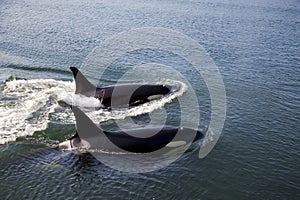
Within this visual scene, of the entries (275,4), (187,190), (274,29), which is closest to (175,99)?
(187,190)

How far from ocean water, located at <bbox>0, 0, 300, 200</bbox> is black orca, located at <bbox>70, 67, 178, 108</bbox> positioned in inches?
31.5

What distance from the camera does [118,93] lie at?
21312 mm

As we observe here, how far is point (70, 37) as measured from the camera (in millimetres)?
36594

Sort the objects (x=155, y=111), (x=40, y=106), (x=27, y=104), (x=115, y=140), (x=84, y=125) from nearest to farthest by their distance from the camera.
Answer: (x=84, y=125) < (x=115, y=140) < (x=155, y=111) < (x=40, y=106) < (x=27, y=104)

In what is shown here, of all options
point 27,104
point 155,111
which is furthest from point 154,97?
point 27,104

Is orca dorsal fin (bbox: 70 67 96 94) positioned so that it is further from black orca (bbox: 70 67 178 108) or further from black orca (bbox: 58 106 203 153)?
black orca (bbox: 58 106 203 153)

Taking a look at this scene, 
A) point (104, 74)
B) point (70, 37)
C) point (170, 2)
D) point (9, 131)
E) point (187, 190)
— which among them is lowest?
point (187, 190)

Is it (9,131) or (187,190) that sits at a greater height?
(9,131)

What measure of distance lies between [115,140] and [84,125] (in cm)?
145

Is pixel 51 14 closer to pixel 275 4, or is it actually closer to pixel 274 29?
pixel 274 29

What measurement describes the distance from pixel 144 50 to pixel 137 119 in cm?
1427

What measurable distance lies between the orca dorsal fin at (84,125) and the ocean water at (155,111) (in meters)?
0.99

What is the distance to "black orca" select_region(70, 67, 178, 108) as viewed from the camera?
69.1 feet

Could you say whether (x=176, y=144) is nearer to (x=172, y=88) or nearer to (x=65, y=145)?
(x=65, y=145)
